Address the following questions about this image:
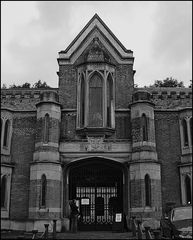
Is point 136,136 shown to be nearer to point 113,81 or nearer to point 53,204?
point 113,81

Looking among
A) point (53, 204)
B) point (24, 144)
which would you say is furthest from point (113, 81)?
point (53, 204)

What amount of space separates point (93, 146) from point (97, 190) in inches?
118

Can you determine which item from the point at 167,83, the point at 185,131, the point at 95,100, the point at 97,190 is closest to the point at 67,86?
the point at 95,100

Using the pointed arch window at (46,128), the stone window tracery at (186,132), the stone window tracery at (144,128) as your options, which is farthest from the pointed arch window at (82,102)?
the stone window tracery at (186,132)

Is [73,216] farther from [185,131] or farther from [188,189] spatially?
[185,131]

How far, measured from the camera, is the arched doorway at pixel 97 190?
78.6ft

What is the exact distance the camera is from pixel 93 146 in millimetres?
23828

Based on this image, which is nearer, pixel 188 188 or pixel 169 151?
pixel 188 188

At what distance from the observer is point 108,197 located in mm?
24469

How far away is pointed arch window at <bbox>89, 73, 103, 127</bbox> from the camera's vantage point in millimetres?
24328

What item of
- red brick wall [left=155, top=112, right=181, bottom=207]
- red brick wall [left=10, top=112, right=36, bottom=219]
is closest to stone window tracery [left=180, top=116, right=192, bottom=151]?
red brick wall [left=155, top=112, right=181, bottom=207]

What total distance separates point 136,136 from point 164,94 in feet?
13.4

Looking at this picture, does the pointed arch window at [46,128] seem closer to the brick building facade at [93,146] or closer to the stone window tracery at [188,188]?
the brick building facade at [93,146]

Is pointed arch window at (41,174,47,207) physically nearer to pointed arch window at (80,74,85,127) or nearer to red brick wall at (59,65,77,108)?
pointed arch window at (80,74,85,127)
